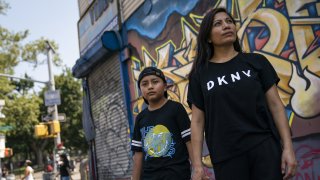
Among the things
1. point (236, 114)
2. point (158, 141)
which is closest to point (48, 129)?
point (158, 141)

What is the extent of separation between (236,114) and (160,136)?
3.25 feet

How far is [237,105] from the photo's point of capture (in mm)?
2338

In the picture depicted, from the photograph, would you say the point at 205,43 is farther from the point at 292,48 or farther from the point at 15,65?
the point at 15,65

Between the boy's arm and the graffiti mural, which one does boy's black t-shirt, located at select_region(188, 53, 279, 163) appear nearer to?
the boy's arm

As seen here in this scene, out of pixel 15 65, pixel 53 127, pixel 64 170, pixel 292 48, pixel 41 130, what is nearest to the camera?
pixel 292 48

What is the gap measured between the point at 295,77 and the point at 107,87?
7.31m

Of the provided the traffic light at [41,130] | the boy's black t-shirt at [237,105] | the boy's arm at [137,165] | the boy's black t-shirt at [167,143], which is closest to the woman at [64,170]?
the traffic light at [41,130]

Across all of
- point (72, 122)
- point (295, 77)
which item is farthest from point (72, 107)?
point (295, 77)

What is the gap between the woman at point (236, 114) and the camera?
2244mm

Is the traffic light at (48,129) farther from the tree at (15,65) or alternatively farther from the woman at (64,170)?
the tree at (15,65)

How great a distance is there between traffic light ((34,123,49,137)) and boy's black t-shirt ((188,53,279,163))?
1346 cm

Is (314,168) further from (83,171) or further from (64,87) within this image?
(64,87)

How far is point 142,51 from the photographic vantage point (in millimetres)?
9430

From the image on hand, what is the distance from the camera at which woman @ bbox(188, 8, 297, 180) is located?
224 cm
